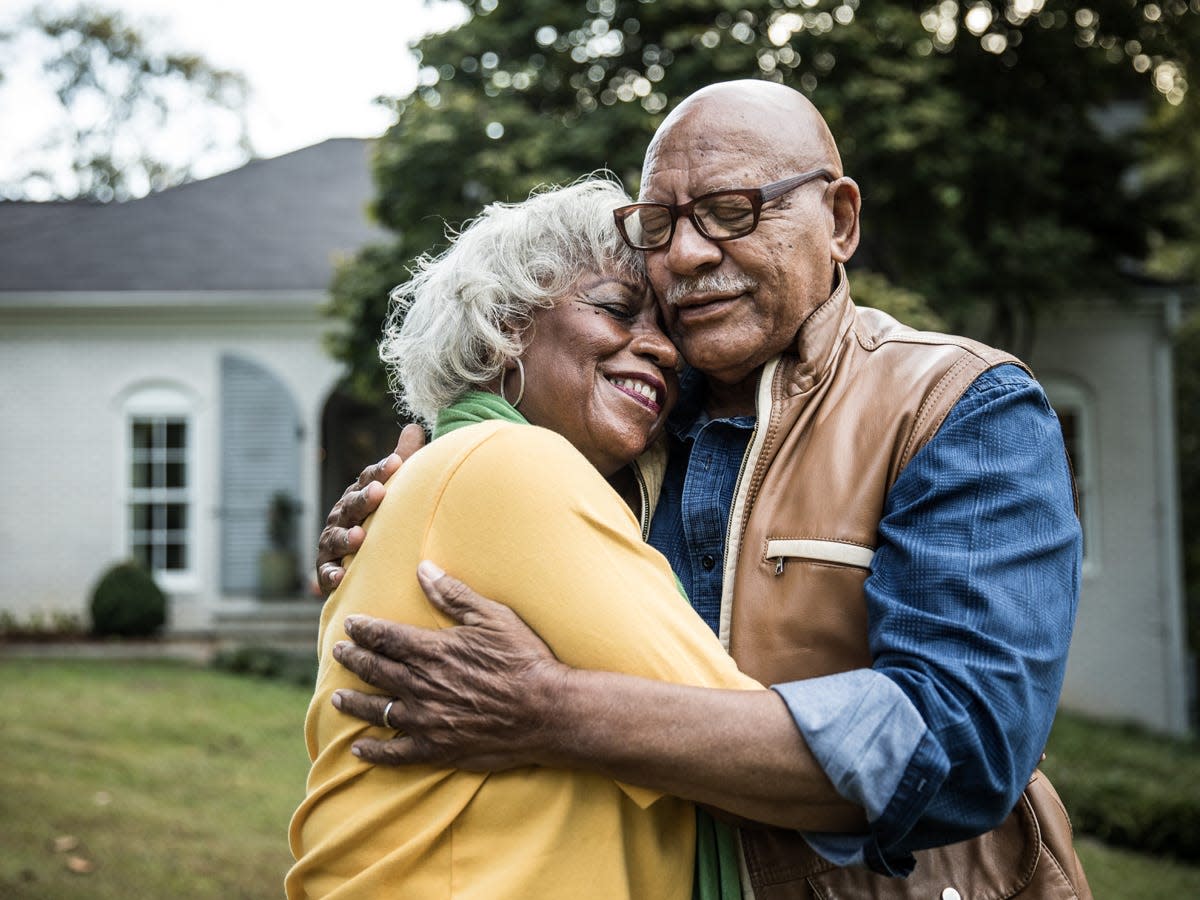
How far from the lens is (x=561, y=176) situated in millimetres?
9859

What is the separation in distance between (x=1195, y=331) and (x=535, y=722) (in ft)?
53.6

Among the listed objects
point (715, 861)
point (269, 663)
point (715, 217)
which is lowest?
point (269, 663)

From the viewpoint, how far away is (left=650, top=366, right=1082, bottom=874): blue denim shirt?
66.2 inches

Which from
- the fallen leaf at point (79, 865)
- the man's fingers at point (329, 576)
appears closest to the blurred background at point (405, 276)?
the fallen leaf at point (79, 865)

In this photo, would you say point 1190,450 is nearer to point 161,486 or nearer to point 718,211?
point 161,486

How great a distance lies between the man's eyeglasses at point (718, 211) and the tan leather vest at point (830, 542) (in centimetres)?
34

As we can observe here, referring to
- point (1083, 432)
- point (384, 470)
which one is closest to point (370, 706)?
point (384, 470)

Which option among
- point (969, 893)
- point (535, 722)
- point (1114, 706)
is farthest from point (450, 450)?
Result: point (1114, 706)

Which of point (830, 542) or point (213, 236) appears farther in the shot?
point (213, 236)

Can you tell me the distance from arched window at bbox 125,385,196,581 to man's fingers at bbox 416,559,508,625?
15280 mm

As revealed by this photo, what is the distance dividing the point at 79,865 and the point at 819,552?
613 cm

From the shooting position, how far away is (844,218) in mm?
2297

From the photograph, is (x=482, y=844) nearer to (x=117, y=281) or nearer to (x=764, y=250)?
(x=764, y=250)

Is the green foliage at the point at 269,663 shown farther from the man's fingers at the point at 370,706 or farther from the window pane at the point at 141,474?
the man's fingers at the point at 370,706
